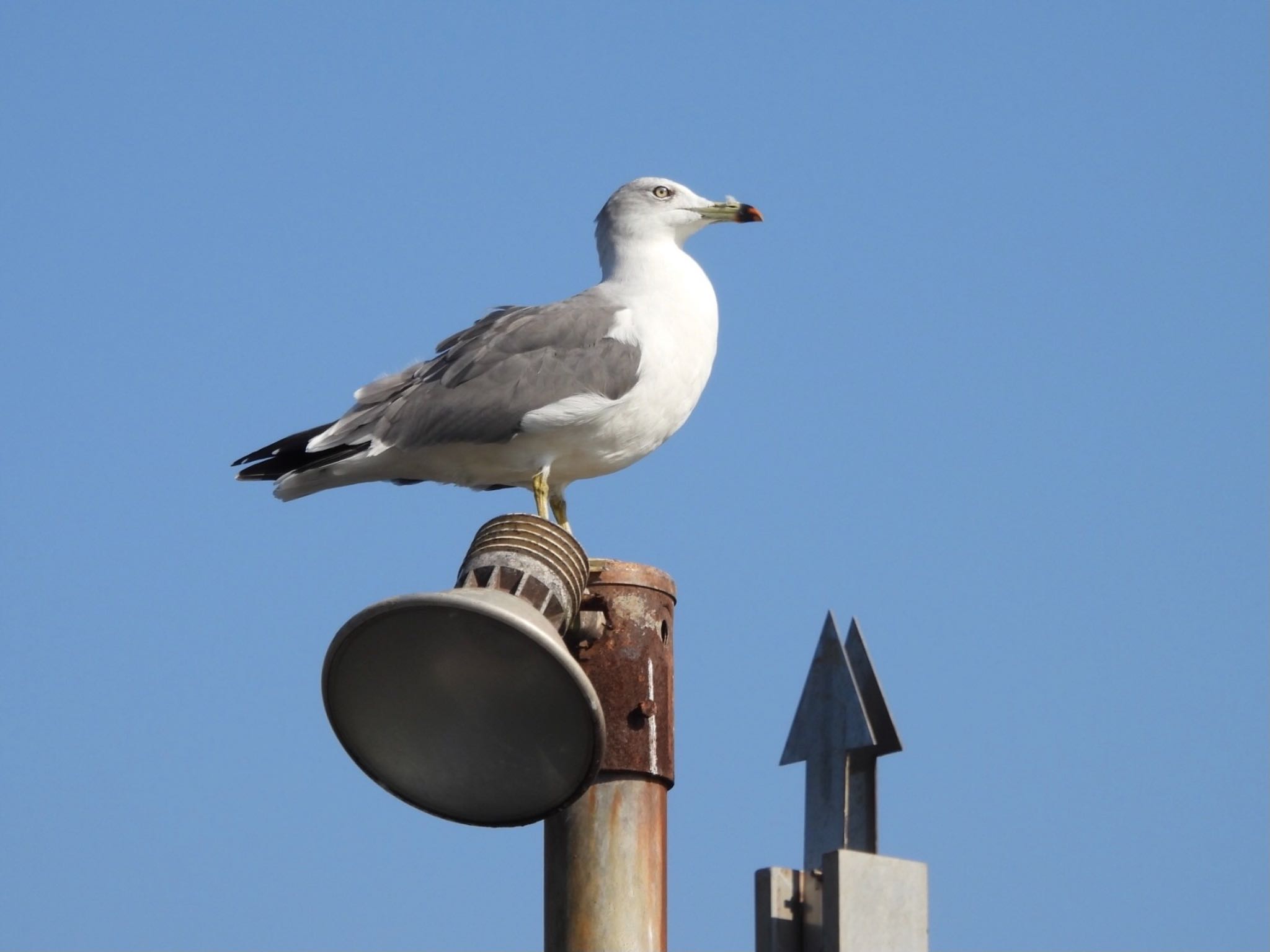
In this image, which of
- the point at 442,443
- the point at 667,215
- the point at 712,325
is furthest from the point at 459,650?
the point at 667,215

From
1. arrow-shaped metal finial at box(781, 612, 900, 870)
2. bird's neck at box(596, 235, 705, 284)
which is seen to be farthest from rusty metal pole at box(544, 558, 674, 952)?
bird's neck at box(596, 235, 705, 284)

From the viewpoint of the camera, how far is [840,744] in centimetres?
462

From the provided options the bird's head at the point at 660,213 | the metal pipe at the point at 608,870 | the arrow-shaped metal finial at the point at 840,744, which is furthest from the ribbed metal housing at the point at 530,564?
the bird's head at the point at 660,213

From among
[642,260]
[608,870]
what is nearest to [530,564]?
[608,870]

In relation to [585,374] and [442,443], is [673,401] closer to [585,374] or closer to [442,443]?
[585,374]

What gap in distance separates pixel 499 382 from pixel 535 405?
27cm

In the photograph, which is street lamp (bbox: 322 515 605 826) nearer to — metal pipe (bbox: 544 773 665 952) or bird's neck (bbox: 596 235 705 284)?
metal pipe (bbox: 544 773 665 952)

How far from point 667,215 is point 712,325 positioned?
108 centimetres

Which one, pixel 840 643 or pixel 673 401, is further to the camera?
pixel 673 401

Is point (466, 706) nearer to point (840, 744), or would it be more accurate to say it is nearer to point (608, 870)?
point (608, 870)

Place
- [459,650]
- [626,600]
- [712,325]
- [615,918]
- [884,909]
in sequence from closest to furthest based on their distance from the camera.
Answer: [884,909]
[459,650]
[615,918]
[626,600]
[712,325]

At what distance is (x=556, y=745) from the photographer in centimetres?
466

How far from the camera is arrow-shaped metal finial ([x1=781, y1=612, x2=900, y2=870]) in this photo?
179 inches

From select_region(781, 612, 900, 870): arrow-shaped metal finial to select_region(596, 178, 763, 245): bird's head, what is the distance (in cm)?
481
